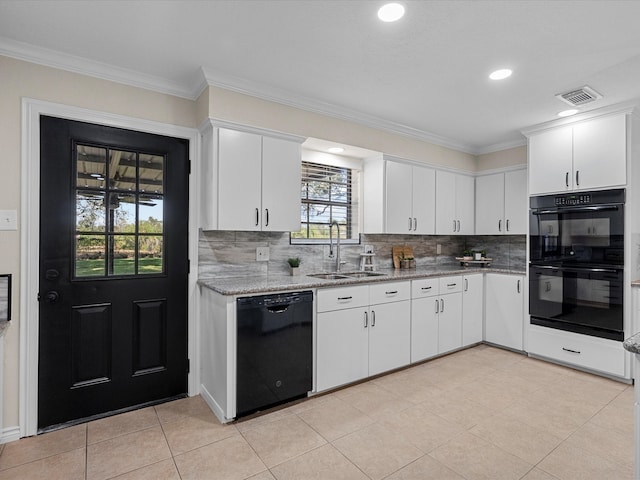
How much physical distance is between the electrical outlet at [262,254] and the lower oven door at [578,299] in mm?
2776

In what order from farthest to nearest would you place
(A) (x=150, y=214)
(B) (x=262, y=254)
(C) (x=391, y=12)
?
1. (B) (x=262, y=254)
2. (A) (x=150, y=214)
3. (C) (x=391, y=12)

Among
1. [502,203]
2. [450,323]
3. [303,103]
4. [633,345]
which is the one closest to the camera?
[633,345]

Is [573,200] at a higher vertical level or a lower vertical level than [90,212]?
higher

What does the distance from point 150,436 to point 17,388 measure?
0.90 m

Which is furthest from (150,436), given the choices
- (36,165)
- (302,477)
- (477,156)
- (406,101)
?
(477,156)

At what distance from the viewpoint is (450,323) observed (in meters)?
3.82

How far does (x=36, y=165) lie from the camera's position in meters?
2.30

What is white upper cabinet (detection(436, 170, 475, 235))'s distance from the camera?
429cm

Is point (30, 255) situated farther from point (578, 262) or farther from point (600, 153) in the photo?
point (600, 153)

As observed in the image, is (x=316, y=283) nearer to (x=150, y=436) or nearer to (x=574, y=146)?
(x=150, y=436)

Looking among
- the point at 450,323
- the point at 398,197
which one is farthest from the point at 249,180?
the point at 450,323

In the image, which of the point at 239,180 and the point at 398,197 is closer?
the point at 239,180

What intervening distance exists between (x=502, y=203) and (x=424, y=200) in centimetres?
107

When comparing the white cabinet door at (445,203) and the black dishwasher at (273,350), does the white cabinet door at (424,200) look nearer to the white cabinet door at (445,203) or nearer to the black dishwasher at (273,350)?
the white cabinet door at (445,203)
